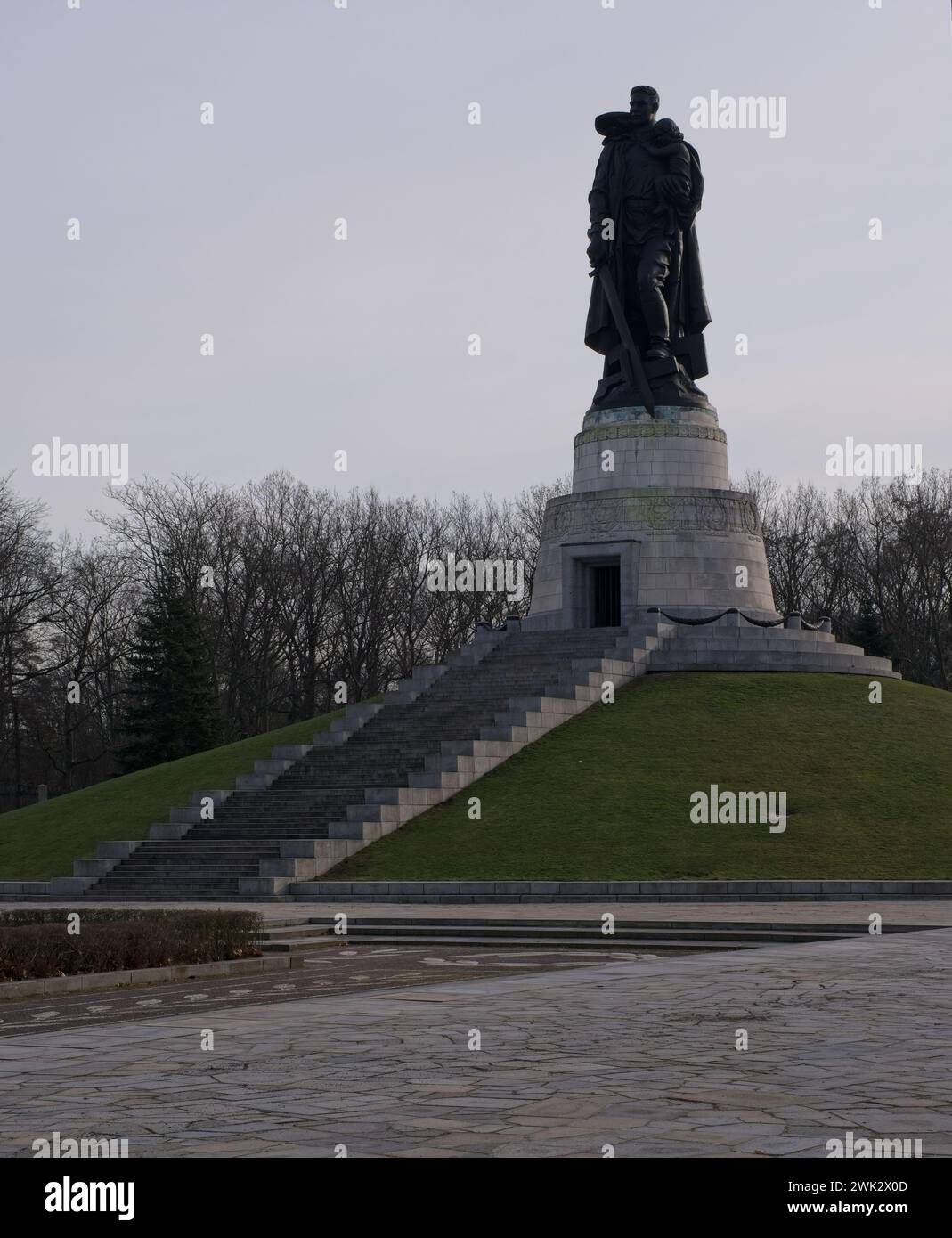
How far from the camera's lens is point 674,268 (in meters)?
47.9

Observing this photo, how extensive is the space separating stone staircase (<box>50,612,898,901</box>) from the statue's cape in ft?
30.3

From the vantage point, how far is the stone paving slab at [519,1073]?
778cm

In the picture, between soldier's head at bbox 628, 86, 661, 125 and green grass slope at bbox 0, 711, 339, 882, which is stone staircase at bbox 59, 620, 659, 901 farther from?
soldier's head at bbox 628, 86, 661, 125

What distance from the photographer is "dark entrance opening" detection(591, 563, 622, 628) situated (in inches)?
1801

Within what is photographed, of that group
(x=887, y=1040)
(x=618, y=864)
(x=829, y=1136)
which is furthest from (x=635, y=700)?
(x=829, y=1136)

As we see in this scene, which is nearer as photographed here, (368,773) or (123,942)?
(123,942)

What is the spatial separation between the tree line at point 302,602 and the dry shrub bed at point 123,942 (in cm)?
4768

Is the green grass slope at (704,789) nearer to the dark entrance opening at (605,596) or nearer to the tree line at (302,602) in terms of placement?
the dark entrance opening at (605,596)

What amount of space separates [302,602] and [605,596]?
28133 millimetres
